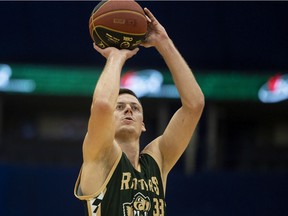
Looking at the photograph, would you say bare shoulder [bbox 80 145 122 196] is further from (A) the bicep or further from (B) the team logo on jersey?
(B) the team logo on jersey

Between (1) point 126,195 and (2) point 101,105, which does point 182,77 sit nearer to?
(2) point 101,105

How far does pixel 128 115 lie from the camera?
4.87m

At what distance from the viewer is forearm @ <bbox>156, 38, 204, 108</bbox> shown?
480 cm

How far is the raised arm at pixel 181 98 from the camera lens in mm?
4816

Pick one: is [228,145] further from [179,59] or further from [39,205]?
[179,59]

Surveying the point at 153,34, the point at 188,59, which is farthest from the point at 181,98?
A: the point at 188,59

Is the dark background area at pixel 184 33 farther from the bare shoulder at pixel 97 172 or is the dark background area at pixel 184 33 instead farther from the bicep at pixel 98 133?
the bicep at pixel 98 133

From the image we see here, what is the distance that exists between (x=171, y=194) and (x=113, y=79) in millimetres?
7180

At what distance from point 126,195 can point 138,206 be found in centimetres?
10

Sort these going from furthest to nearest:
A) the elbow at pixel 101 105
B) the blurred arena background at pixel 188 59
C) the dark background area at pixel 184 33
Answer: the dark background area at pixel 184 33 < the blurred arena background at pixel 188 59 < the elbow at pixel 101 105

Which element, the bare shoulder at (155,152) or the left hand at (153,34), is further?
the bare shoulder at (155,152)

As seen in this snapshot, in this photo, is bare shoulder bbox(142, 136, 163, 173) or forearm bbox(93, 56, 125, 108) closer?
forearm bbox(93, 56, 125, 108)

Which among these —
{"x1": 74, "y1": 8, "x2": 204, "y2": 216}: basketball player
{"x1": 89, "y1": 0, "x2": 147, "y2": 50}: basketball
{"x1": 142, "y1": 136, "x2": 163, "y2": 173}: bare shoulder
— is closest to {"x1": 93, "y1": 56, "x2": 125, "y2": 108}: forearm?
{"x1": 74, "y1": 8, "x2": 204, "y2": 216}: basketball player

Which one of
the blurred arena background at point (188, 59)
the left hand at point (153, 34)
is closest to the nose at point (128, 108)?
the left hand at point (153, 34)
